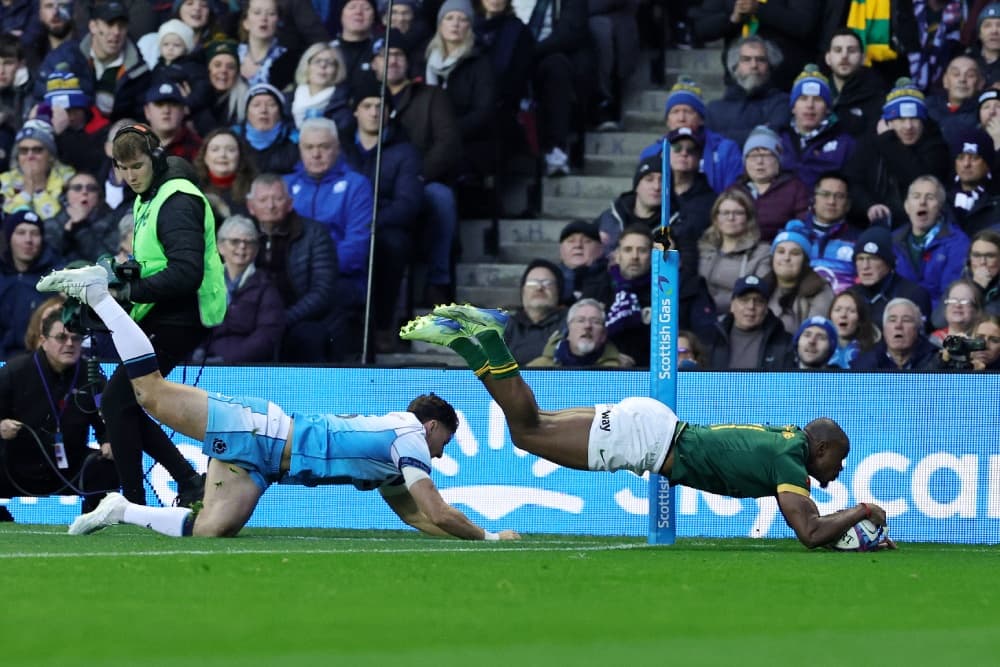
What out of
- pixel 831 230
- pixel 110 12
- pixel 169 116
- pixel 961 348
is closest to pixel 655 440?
pixel 961 348

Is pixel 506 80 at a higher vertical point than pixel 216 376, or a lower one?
higher

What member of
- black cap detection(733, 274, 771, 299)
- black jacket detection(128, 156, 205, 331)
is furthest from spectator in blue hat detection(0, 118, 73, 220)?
black jacket detection(128, 156, 205, 331)

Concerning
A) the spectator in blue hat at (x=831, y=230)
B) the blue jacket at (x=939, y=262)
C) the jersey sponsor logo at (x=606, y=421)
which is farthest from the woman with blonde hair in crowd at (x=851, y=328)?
the jersey sponsor logo at (x=606, y=421)

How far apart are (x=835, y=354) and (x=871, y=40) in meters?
4.51

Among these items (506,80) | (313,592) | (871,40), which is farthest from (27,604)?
(871,40)

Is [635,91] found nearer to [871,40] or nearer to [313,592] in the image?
[871,40]

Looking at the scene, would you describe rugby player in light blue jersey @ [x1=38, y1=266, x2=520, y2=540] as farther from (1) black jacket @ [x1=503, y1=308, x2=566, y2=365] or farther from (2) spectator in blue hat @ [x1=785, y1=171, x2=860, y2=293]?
(2) spectator in blue hat @ [x1=785, y1=171, x2=860, y2=293]

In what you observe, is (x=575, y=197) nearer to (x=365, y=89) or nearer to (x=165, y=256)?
(x=365, y=89)

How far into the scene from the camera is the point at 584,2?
1848 cm

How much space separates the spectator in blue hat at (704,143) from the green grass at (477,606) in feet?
20.9

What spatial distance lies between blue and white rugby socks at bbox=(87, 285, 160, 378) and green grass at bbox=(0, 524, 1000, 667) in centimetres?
96

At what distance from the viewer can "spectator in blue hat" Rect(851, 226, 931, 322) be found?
1486cm

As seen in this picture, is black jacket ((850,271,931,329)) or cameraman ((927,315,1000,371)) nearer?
cameraman ((927,315,1000,371))

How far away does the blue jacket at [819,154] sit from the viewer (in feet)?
53.8
